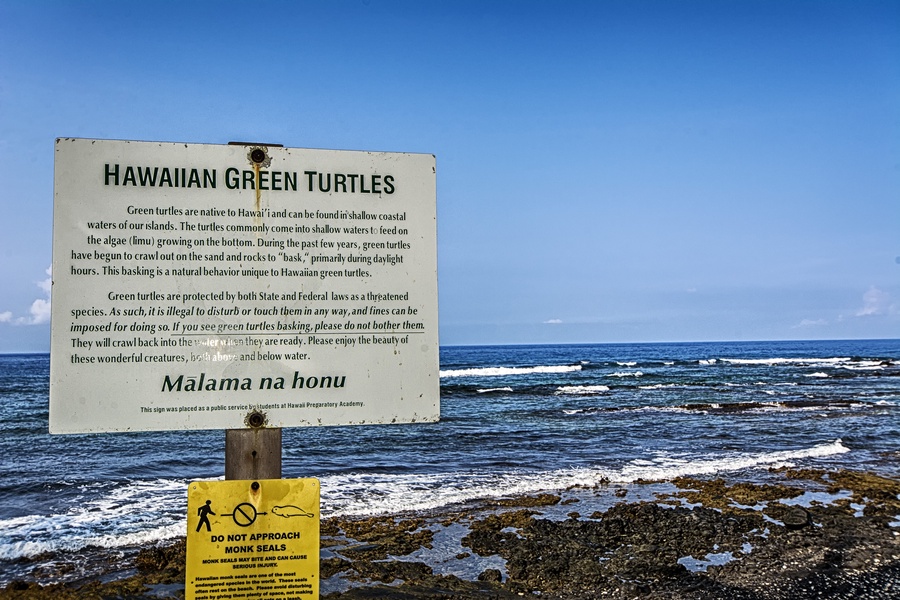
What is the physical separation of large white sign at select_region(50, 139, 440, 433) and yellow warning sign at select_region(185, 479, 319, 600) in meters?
0.32

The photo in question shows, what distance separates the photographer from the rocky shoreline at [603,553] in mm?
6887

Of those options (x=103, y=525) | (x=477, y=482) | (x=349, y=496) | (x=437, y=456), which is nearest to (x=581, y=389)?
(x=437, y=456)

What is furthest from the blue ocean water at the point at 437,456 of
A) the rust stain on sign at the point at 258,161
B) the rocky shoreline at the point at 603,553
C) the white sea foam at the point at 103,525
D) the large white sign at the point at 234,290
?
the rust stain on sign at the point at 258,161

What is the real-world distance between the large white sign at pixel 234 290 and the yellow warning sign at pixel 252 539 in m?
0.32

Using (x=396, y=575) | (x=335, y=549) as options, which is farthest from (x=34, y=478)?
(x=396, y=575)

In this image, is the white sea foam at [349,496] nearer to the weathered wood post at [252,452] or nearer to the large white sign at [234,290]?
the weathered wood post at [252,452]

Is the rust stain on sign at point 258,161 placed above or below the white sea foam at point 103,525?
above

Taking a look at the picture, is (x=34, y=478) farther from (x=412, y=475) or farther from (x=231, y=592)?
(x=231, y=592)

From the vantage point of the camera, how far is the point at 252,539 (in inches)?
118

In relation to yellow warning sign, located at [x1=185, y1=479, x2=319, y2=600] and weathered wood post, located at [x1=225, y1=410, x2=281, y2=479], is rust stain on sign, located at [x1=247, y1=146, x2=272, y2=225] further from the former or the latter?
yellow warning sign, located at [x1=185, y1=479, x2=319, y2=600]

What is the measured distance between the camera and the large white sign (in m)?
2.88

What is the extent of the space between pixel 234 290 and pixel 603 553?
21.7 feet

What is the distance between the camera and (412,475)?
13.9 m

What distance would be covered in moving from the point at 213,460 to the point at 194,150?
1435cm
